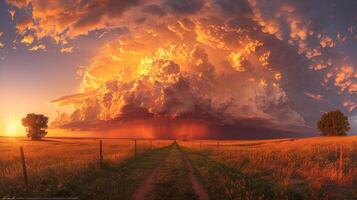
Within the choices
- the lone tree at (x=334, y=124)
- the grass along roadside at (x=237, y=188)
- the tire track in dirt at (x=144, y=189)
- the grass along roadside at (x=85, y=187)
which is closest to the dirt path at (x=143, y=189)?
the tire track in dirt at (x=144, y=189)

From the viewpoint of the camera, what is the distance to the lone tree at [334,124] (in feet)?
370

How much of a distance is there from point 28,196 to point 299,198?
1301 cm

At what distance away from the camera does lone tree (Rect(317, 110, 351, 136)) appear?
113 m

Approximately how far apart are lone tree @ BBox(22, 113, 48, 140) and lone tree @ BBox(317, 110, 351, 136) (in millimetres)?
129373

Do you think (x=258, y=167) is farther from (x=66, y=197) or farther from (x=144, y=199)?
(x=66, y=197)

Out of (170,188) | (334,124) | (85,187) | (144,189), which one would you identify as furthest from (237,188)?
(334,124)

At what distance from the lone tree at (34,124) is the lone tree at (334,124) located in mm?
129373

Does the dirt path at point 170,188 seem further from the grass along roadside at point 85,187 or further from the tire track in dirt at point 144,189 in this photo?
the grass along roadside at point 85,187

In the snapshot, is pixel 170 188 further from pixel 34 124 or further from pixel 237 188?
pixel 34 124

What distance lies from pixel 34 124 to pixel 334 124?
136 m

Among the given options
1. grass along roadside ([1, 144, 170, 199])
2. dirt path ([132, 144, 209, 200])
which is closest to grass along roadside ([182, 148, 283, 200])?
dirt path ([132, 144, 209, 200])

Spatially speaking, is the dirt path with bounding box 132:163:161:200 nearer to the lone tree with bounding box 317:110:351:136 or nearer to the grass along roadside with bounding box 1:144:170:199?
the grass along roadside with bounding box 1:144:170:199

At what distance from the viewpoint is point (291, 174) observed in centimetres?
1872

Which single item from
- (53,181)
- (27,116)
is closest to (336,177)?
(53,181)
